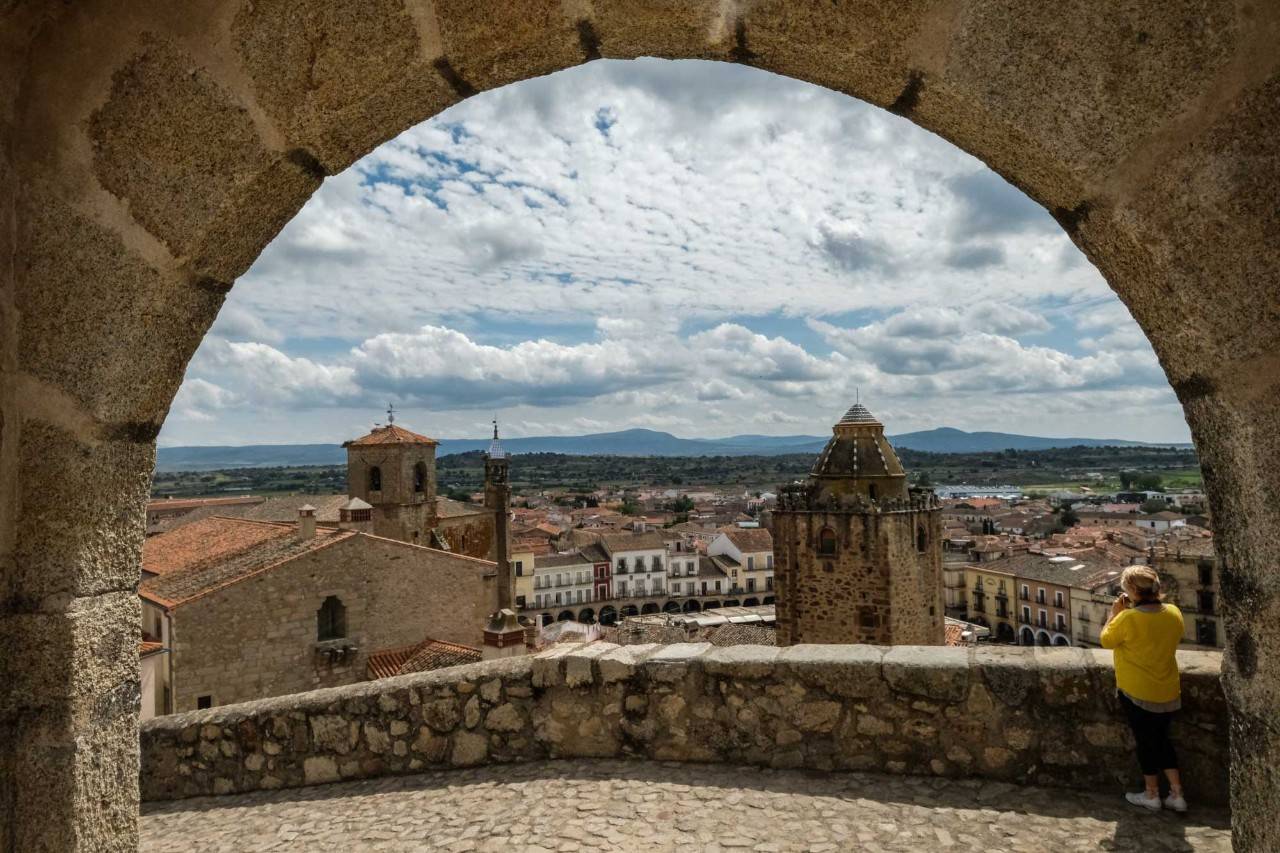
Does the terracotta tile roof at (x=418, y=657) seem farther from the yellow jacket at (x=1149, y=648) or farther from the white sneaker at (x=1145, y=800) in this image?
the yellow jacket at (x=1149, y=648)

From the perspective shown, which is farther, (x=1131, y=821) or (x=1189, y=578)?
(x=1189, y=578)

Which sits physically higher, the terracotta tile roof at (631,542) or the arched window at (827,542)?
the arched window at (827,542)

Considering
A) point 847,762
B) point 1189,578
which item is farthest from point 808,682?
point 1189,578

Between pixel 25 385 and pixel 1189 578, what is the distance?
44328mm

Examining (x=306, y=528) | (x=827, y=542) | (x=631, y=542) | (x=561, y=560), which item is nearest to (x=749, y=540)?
(x=631, y=542)

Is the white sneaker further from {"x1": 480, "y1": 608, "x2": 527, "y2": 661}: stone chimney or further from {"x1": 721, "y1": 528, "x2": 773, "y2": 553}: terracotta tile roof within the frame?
{"x1": 721, "y1": 528, "x2": 773, "y2": 553}: terracotta tile roof

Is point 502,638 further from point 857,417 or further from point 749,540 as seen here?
point 749,540

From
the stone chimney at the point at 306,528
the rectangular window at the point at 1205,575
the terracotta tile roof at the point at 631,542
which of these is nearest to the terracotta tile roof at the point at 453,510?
the stone chimney at the point at 306,528

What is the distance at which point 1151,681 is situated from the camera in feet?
11.6

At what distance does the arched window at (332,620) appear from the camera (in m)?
18.7

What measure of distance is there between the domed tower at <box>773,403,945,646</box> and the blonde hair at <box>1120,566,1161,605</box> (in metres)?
17.2

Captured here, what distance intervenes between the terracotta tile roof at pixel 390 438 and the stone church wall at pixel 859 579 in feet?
57.9

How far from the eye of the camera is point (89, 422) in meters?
1.62

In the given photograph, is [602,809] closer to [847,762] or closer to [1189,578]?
[847,762]
